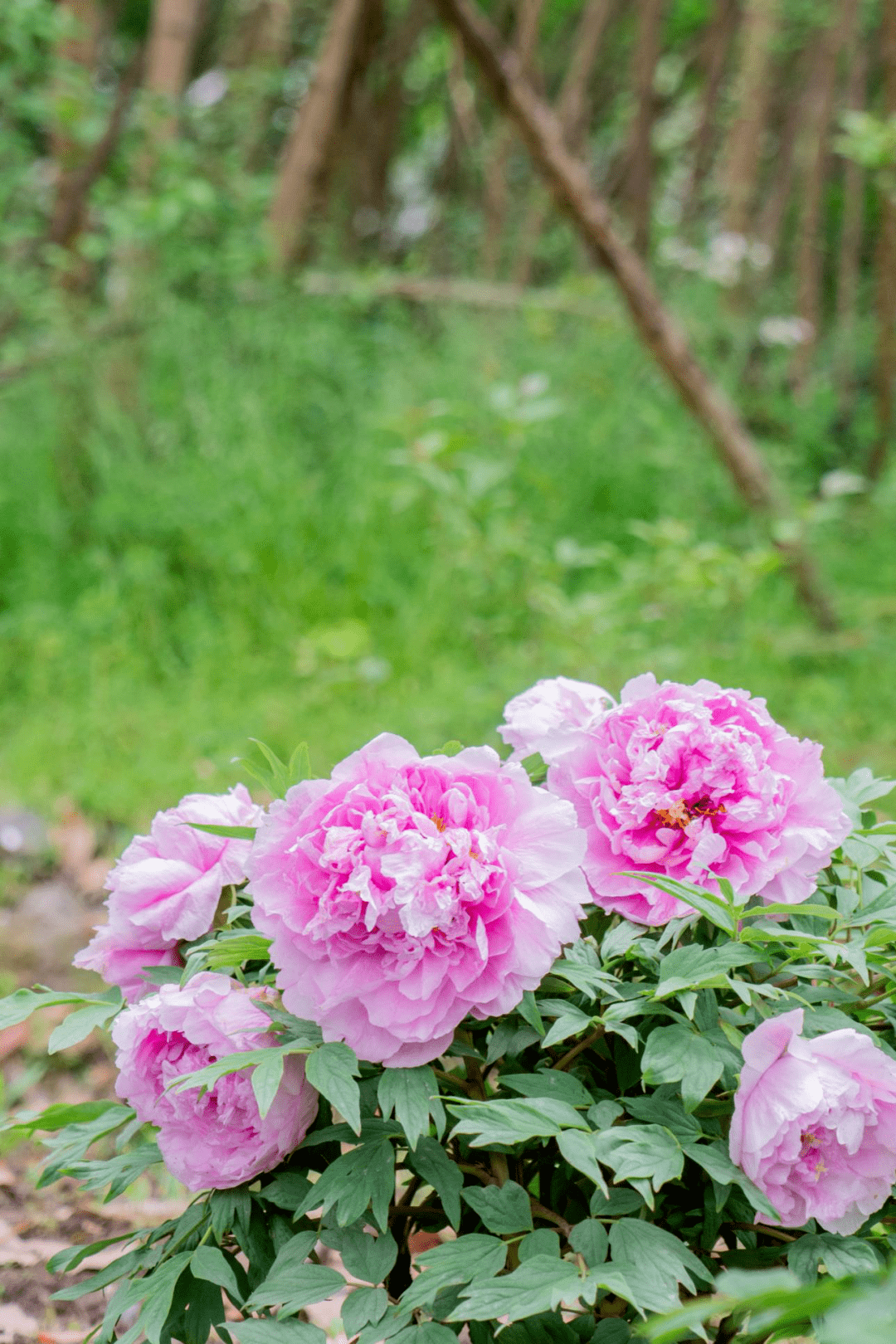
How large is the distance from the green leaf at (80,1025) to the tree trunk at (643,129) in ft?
14.7

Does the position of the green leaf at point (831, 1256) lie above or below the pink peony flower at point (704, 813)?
below

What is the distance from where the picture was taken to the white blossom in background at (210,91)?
5.21m

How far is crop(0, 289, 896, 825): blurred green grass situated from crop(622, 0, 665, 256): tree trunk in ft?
1.23

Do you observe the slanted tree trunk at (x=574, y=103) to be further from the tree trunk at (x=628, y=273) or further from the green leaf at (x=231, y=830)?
the green leaf at (x=231, y=830)

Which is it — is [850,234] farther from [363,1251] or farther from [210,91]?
[363,1251]

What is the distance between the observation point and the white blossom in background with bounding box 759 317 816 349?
515 centimetres

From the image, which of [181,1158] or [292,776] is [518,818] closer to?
[292,776]

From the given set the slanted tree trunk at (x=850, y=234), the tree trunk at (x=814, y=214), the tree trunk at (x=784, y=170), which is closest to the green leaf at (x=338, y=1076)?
the tree trunk at (x=814, y=214)

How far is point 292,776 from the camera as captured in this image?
0.91 metres

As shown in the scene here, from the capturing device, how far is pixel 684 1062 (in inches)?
30.9

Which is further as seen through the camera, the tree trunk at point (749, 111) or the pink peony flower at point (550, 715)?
the tree trunk at point (749, 111)

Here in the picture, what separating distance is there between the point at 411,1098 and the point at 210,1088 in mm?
157

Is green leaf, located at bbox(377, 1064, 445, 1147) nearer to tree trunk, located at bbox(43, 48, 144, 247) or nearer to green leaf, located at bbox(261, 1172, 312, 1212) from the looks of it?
green leaf, located at bbox(261, 1172, 312, 1212)

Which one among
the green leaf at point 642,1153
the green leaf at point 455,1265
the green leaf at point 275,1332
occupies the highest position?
the green leaf at point 642,1153
